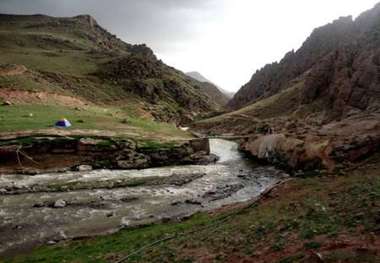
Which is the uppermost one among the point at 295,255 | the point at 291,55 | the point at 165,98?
the point at 291,55

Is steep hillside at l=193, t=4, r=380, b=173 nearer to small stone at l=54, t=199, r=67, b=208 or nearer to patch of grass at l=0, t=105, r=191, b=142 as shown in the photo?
patch of grass at l=0, t=105, r=191, b=142

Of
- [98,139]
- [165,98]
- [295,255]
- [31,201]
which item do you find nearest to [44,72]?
[165,98]

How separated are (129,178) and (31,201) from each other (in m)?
10.1

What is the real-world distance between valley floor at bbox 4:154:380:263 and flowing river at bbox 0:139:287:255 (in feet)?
9.23

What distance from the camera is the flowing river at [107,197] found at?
2380 cm

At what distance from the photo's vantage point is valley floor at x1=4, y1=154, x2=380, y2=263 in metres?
12.5

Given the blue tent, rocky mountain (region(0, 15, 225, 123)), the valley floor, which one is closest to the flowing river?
the valley floor

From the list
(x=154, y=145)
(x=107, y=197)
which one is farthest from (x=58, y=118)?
(x=107, y=197)

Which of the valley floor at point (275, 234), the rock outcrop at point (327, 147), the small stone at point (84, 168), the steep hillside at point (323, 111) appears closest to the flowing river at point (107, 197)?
the small stone at point (84, 168)

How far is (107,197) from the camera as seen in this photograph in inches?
1214

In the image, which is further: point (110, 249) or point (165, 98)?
point (165, 98)

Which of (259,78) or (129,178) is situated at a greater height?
(259,78)

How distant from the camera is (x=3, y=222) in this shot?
971 inches

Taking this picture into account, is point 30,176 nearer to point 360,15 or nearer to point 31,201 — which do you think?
point 31,201
